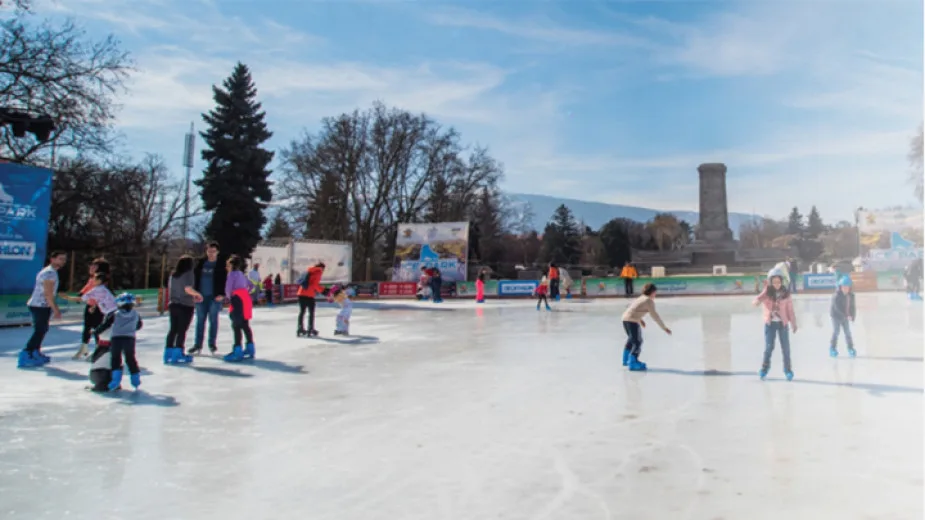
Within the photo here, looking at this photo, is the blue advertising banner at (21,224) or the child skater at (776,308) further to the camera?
the blue advertising banner at (21,224)

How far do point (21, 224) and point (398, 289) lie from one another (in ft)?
59.8

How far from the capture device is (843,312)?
8.59 meters

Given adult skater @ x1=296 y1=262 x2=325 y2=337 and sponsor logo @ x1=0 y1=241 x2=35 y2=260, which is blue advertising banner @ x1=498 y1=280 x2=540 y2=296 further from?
sponsor logo @ x1=0 y1=241 x2=35 y2=260

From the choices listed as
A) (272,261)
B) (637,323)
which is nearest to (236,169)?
(272,261)

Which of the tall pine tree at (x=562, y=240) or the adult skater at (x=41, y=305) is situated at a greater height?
the tall pine tree at (x=562, y=240)

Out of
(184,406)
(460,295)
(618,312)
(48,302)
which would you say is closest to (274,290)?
(460,295)

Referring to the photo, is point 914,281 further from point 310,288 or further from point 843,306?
point 310,288

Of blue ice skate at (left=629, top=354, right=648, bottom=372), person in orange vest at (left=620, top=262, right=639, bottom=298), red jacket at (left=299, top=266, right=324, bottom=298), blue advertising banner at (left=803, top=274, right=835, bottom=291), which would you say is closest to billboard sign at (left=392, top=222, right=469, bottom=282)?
person in orange vest at (left=620, top=262, right=639, bottom=298)

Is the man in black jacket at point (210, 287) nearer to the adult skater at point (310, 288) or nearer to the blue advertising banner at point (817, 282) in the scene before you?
the adult skater at point (310, 288)

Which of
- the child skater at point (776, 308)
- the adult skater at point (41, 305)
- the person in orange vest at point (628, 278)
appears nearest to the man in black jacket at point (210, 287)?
the adult skater at point (41, 305)

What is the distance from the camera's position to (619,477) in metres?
3.70

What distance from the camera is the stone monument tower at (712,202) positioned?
180 feet

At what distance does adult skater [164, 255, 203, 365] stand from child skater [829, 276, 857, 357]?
29.3ft

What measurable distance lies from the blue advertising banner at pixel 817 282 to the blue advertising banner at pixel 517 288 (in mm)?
13579
